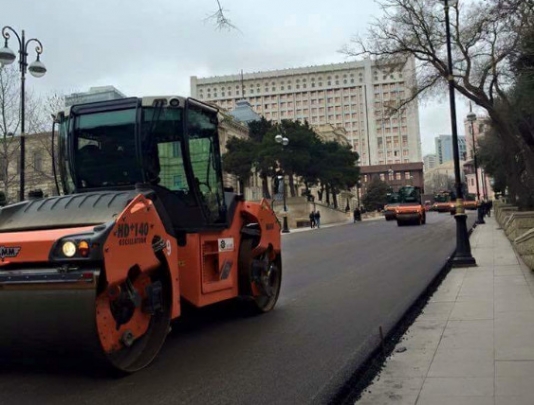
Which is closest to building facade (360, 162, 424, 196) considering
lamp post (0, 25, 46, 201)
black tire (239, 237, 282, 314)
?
lamp post (0, 25, 46, 201)

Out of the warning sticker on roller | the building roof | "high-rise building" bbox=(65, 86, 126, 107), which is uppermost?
the building roof

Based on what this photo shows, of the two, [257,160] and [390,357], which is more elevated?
[257,160]

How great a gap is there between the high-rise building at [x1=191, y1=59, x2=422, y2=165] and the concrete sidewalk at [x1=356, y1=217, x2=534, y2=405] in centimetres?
10611

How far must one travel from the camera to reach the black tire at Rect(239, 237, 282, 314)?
8168 millimetres

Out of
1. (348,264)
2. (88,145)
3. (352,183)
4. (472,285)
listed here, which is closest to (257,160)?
(352,183)

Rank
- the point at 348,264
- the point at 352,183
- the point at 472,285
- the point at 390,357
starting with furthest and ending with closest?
the point at 352,183 < the point at 348,264 < the point at 472,285 < the point at 390,357

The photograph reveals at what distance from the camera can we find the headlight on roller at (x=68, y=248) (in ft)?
16.3

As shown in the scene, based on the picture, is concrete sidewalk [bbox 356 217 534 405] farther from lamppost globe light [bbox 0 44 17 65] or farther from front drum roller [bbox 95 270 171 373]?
lamppost globe light [bbox 0 44 17 65]

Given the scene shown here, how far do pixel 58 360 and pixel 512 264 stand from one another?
12.0 meters

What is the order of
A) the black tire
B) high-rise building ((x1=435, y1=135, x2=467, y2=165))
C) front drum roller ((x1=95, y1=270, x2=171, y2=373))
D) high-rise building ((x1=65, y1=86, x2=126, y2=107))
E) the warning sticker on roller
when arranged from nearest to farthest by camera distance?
front drum roller ((x1=95, y1=270, x2=171, y2=373)) → the warning sticker on roller → high-rise building ((x1=65, y1=86, x2=126, y2=107)) → the black tire → high-rise building ((x1=435, y1=135, x2=467, y2=165))

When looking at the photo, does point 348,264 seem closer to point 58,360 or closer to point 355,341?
point 355,341

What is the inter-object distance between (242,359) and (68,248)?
2410 mm

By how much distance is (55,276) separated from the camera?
16.2ft

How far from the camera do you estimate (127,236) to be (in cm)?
532
